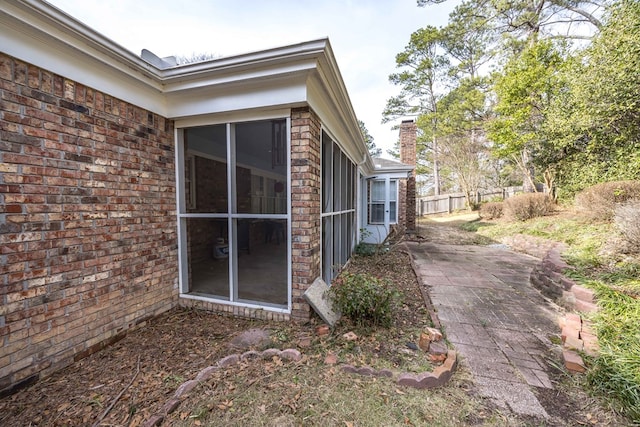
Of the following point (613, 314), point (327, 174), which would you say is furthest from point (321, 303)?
point (613, 314)

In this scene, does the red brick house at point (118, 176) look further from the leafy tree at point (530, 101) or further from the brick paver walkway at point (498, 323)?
the leafy tree at point (530, 101)

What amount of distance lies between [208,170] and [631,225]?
6976 mm

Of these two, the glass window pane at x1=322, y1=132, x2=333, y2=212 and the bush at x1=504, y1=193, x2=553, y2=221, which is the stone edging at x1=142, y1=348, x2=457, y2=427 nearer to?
the glass window pane at x1=322, y1=132, x2=333, y2=212

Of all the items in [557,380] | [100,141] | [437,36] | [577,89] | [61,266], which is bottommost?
[557,380]

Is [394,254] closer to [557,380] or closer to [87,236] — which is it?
[557,380]

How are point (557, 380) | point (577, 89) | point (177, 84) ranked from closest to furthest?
1. point (557, 380)
2. point (177, 84)
3. point (577, 89)

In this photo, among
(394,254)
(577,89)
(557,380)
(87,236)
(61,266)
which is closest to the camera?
(557,380)

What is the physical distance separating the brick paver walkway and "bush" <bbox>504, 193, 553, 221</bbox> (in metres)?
4.16

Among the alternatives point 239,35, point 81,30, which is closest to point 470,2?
point 239,35

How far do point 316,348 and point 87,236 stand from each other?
7.85ft

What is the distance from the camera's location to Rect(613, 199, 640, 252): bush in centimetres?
→ 349

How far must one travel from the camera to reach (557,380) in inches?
78.3

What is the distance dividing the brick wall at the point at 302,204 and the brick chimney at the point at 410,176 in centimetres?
737

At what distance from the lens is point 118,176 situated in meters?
2.56
